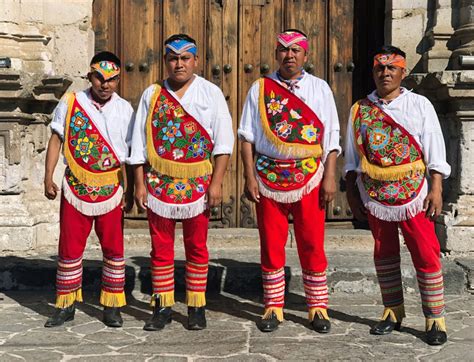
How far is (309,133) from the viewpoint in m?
4.17

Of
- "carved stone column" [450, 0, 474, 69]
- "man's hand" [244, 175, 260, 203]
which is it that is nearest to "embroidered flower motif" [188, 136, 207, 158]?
"man's hand" [244, 175, 260, 203]

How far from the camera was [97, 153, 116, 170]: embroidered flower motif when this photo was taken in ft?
13.9

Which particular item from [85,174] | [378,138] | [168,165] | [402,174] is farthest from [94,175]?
[402,174]

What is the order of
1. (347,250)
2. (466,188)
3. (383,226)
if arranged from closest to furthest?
(383,226) < (466,188) < (347,250)

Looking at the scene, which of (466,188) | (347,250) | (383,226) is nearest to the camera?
(383,226)

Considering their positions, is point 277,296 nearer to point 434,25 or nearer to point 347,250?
point 347,250

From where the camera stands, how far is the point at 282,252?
424 cm

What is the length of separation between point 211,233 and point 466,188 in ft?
6.63

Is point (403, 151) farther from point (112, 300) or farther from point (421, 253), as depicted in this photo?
point (112, 300)

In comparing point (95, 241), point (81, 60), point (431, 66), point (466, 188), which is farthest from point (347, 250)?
point (81, 60)

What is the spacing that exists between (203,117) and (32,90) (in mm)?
1915

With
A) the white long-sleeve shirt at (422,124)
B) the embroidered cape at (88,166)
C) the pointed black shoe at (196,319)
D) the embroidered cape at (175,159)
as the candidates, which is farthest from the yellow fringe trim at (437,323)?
the embroidered cape at (88,166)

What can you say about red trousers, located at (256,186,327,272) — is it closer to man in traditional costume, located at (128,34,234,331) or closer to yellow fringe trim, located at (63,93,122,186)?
man in traditional costume, located at (128,34,234,331)

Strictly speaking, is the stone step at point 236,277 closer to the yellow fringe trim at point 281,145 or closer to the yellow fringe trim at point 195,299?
the yellow fringe trim at point 195,299
